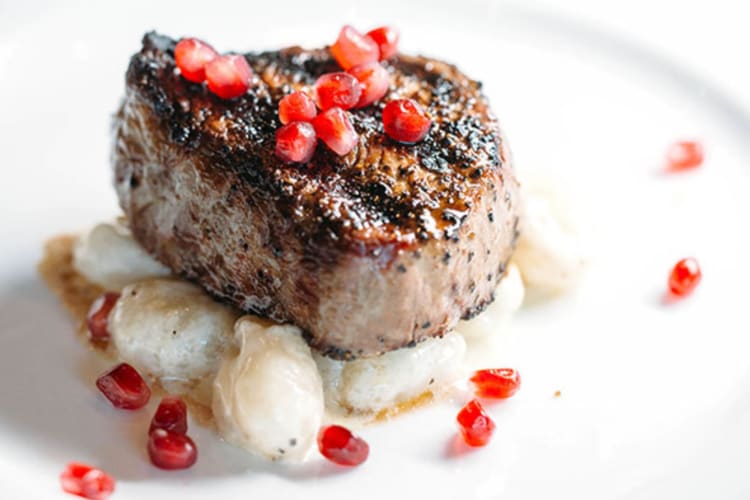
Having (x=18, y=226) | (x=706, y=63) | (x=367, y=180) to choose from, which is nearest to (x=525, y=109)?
(x=706, y=63)

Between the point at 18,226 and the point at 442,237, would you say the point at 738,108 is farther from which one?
the point at 18,226

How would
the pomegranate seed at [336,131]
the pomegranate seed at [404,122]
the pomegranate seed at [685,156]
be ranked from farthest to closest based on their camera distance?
the pomegranate seed at [685,156] → the pomegranate seed at [404,122] → the pomegranate seed at [336,131]

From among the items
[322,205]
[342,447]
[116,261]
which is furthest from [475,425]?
[116,261]

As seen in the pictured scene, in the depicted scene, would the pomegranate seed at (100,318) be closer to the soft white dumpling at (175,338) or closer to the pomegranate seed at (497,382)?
the soft white dumpling at (175,338)

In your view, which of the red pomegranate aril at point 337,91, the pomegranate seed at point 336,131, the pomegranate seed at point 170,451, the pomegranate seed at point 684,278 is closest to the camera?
the pomegranate seed at point 170,451

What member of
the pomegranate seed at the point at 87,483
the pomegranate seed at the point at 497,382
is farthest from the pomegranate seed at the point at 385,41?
the pomegranate seed at the point at 87,483

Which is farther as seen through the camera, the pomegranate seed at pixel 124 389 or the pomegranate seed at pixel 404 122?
the pomegranate seed at pixel 404 122

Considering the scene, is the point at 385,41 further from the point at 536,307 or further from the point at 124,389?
the point at 124,389

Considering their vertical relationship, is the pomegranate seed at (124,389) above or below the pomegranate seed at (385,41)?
below
